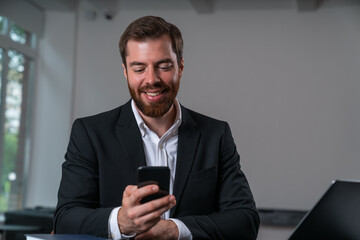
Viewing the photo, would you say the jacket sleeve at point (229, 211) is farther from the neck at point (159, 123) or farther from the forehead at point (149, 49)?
the forehead at point (149, 49)

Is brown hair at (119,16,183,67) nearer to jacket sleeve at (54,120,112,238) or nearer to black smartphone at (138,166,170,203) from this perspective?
jacket sleeve at (54,120,112,238)

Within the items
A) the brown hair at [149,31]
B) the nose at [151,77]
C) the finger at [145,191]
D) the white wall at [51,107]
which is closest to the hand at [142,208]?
the finger at [145,191]

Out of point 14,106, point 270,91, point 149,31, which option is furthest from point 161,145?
point 14,106

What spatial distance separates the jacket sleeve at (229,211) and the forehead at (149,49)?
42cm

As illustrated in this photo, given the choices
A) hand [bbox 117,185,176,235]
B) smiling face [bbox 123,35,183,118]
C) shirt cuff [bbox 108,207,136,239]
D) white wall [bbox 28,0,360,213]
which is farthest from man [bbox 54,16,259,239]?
white wall [bbox 28,0,360,213]

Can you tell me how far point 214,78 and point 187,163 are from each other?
4.45m

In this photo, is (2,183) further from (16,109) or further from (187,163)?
(187,163)

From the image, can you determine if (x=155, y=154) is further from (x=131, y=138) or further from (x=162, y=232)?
(x=162, y=232)

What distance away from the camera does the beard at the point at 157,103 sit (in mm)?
1709

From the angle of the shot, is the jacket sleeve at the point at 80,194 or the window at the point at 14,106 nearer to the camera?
the jacket sleeve at the point at 80,194

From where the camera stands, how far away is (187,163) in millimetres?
1727

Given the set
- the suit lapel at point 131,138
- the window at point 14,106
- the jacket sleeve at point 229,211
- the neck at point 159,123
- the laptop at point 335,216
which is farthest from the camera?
the window at point 14,106

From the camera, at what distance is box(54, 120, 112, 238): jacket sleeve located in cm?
145

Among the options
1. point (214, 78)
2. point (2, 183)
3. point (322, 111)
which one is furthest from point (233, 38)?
point (2, 183)
